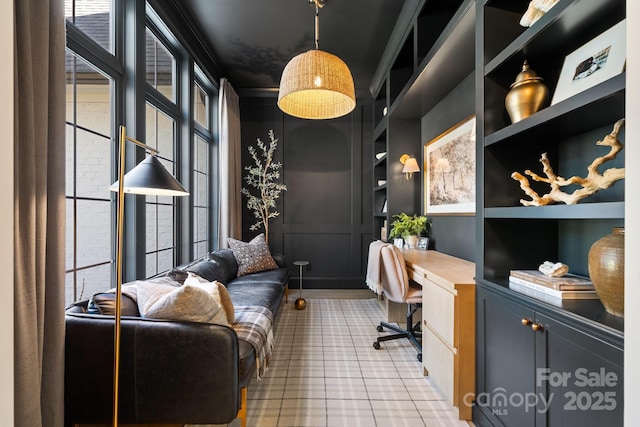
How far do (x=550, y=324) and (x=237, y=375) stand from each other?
4.49 feet

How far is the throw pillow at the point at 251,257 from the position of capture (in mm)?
3738

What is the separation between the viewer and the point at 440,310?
1.94 metres

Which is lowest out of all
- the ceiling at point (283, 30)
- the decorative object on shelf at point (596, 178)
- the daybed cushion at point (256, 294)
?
the daybed cushion at point (256, 294)

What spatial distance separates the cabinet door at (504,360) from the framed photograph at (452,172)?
3.86ft

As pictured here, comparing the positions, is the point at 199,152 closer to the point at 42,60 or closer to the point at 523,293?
the point at 42,60

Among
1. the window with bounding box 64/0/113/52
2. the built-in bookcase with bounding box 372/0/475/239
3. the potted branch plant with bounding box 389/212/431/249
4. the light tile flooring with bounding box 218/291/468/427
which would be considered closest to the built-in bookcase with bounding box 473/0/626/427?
the light tile flooring with bounding box 218/291/468/427

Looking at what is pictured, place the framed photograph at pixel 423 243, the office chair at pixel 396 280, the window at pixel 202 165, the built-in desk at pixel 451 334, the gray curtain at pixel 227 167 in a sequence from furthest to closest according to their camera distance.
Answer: the gray curtain at pixel 227 167 → the window at pixel 202 165 → the framed photograph at pixel 423 243 → the office chair at pixel 396 280 → the built-in desk at pixel 451 334

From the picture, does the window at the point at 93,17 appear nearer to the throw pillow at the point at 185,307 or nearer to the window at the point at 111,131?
the window at the point at 111,131

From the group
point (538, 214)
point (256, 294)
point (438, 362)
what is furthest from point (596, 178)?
point (256, 294)

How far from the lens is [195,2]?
2.82m

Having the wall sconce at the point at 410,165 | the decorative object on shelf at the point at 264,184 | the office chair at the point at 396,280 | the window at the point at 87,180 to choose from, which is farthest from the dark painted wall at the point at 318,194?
the window at the point at 87,180

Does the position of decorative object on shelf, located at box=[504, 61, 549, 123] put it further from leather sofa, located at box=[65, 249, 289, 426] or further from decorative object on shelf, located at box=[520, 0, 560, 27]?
leather sofa, located at box=[65, 249, 289, 426]

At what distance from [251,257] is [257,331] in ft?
6.60

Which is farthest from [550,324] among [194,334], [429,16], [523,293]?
[429,16]
